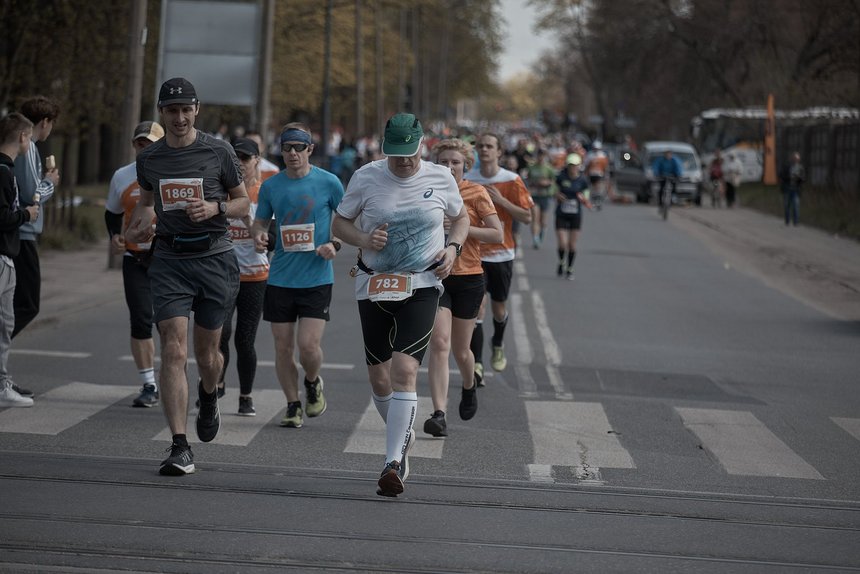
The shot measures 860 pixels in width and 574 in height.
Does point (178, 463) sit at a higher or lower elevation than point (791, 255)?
lower

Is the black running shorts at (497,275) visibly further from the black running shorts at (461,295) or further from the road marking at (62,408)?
the road marking at (62,408)

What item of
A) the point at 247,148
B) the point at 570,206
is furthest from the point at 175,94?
the point at 570,206

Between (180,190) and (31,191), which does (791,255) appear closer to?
(31,191)

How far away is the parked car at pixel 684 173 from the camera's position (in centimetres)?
4675

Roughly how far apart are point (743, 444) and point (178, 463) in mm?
3653

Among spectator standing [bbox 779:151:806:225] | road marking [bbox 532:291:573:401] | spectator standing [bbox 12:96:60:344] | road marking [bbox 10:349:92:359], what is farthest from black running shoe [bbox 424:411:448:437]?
spectator standing [bbox 779:151:806:225]

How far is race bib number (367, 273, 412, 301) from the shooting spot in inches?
287

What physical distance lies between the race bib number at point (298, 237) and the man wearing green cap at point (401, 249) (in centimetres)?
155

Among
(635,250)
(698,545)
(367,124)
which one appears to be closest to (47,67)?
(635,250)

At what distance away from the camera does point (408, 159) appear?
7242mm

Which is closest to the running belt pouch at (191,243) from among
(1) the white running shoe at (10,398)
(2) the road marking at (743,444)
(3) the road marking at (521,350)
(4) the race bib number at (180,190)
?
(4) the race bib number at (180,190)

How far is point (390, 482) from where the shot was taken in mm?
6961

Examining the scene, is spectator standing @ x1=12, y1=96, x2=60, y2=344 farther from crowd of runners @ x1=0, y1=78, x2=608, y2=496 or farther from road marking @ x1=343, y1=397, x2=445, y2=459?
road marking @ x1=343, y1=397, x2=445, y2=459

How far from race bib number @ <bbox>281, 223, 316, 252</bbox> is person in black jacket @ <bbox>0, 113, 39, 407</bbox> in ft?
5.88
